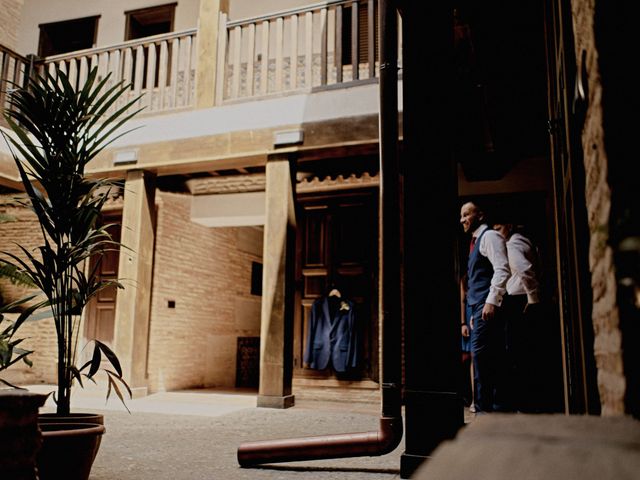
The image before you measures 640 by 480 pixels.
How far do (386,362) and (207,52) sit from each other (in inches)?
213

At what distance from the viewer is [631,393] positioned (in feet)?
4.11

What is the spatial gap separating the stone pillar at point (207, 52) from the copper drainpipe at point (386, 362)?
416 cm

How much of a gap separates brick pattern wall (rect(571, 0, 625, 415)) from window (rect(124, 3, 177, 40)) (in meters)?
9.69

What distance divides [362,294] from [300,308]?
93 centimetres

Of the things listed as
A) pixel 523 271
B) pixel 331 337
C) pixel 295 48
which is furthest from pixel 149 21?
pixel 523 271

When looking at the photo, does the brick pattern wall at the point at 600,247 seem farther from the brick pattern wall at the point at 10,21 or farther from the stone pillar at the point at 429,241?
the brick pattern wall at the point at 10,21

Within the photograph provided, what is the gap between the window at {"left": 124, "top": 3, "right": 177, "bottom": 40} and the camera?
10.3m

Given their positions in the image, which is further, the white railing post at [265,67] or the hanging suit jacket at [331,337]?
the hanging suit jacket at [331,337]

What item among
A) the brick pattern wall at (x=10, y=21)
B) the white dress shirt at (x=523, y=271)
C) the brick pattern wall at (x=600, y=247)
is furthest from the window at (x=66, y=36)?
the brick pattern wall at (x=600, y=247)

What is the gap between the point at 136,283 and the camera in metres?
7.19

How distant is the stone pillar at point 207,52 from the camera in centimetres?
729

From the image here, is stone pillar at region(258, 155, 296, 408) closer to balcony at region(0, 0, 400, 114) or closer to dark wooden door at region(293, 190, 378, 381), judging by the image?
balcony at region(0, 0, 400, 114)

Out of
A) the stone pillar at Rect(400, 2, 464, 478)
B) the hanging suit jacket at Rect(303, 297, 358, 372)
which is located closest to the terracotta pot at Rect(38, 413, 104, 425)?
the stone pillar at Rect(400, 2, 464, 478)

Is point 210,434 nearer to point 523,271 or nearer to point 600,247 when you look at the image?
point 523,271
